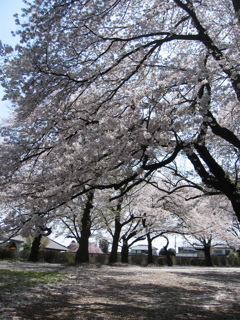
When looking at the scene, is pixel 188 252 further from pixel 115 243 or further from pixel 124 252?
pixel 115 243

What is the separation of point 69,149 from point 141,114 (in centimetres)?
205

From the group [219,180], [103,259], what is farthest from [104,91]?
[103,259]

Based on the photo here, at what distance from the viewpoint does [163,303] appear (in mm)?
6285

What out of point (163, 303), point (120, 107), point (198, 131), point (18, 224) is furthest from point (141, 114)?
point (163, 303)

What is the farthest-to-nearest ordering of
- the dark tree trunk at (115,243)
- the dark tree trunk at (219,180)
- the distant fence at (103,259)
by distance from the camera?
the distant fence at (103,259)
the dark tree trunk at (115,243)
the dark tree trunk at (219,180)

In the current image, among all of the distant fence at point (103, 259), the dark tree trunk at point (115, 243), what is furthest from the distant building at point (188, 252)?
the dark tree trunk at point (115, 243)

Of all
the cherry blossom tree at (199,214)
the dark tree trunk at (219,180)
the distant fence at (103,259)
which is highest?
the cherry blossom tree at (199,214)

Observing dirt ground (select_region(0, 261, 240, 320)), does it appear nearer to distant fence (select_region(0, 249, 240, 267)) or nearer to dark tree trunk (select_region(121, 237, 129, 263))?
distant fence (select_region(0, 249, 240, 267))

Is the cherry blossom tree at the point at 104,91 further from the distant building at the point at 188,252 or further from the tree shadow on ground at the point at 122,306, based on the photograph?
the distant building at the point at 188,252

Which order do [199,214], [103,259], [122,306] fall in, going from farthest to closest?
[103,259], [199,214], [122,306]

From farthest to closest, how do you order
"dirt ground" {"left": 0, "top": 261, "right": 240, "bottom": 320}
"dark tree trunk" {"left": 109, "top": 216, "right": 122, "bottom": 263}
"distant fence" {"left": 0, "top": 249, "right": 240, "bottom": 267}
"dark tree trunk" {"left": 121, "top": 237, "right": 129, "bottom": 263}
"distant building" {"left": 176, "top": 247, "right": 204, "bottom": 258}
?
"distant building" {"left": 176, "top": 247, "right": 204, "bottom": 258}
"dark tree trunk" {"left": 121, "top": 237, "right": 129, "bottom": 263}
"distant fence" {"left": 0, "top": 249, "right": 240, "bottom": 267}
"dark tree trunk" {"left": 109, "top": 216, "right": 122, "bottom": 263}
"dirt ground" {"left": 0, "top": 261, "right": 240, "bottom": 320}

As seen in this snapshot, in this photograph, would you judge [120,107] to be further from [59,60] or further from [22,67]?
[22,67]

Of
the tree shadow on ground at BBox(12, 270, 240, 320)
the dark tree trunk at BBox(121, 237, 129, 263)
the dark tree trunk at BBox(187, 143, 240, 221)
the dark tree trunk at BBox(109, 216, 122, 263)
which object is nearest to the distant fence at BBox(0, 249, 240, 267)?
the dark tree trunk at BBox(121, 237, 129, 263)

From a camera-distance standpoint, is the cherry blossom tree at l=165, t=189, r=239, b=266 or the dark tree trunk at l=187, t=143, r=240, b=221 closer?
the dark tree trunk at l=187, t=143, r=240, b=221
